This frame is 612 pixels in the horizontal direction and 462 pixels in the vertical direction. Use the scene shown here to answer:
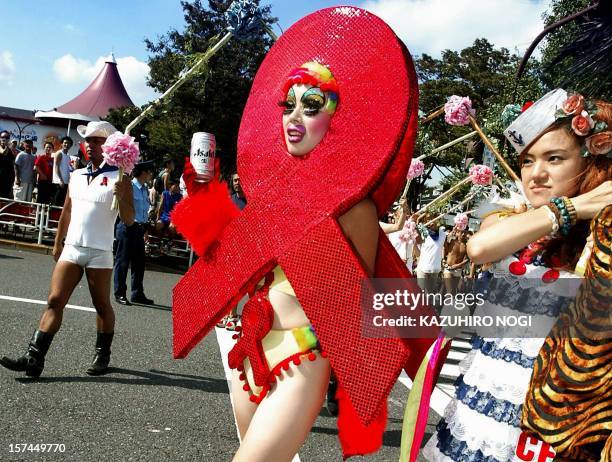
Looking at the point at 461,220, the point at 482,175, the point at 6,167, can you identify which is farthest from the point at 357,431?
the point at 6,167

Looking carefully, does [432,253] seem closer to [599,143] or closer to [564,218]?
[599,143]

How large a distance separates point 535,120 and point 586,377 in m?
0.77

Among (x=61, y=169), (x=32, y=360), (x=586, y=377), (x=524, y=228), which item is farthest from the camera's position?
(x=61, y=169)

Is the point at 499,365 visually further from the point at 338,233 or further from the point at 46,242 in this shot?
the point at 46,242

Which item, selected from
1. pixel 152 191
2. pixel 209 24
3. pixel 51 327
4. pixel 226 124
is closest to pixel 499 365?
pixel 51 327

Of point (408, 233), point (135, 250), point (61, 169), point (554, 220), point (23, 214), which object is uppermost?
point (554, 220)

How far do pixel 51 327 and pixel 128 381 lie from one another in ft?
2.30

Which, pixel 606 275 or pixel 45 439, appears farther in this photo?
pixel 45 439

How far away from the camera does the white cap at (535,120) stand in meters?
2.01

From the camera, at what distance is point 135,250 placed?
28.7 ft

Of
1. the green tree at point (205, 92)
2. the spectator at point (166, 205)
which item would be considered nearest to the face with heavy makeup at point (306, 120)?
the spectator at point (166, 205)

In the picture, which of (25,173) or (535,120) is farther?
(25,173)

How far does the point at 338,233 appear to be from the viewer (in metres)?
2.34

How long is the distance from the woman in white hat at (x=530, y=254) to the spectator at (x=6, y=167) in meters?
12.8
